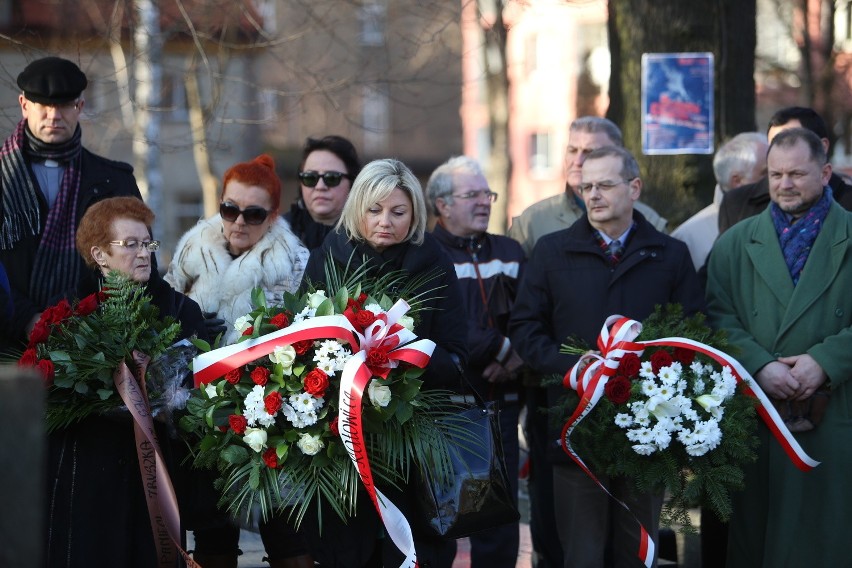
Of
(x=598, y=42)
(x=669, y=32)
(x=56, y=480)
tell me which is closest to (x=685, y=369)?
(x=56, y=480)

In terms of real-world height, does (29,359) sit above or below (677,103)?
below

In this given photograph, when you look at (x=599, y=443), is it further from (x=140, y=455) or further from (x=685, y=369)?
(x=140, y=455)

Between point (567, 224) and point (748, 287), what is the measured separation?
132 cm

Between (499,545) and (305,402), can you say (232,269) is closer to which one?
(305,402)

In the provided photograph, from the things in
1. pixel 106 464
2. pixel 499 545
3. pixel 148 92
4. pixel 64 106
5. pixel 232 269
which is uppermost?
pixel 148 92

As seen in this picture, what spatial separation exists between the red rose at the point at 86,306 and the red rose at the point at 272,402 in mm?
867

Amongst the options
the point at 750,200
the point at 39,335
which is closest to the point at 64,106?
the point at 39,335

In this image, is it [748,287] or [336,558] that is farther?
[748,287]

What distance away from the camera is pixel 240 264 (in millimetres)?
5793

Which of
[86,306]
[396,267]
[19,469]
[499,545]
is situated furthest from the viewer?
[499,545]

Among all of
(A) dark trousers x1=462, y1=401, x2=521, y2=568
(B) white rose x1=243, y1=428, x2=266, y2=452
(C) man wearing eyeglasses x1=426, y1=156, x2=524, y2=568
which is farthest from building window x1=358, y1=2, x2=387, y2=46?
(B) white rose x1=243, y1=428, x2=266, y2=452

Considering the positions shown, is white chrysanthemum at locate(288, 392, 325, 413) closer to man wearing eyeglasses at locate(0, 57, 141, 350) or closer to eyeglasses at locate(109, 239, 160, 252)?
eyeglasses at locate(109, 239, 160, 252)

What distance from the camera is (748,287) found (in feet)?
19.9

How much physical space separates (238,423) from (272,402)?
16 centimetres
